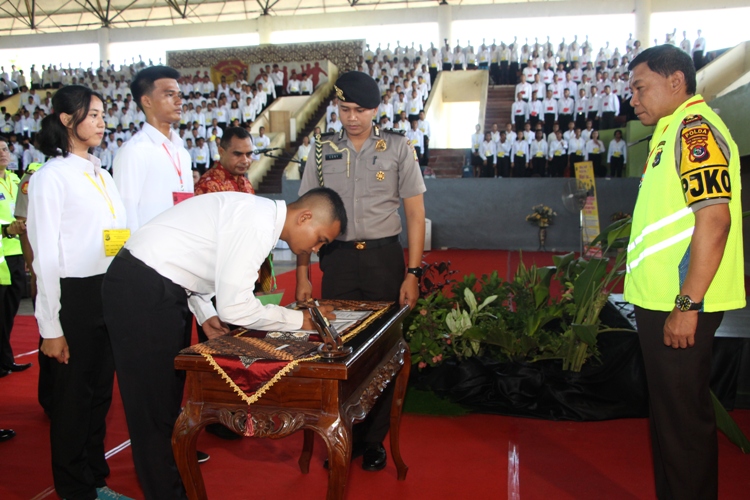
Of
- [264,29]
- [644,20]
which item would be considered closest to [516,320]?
[644,20]

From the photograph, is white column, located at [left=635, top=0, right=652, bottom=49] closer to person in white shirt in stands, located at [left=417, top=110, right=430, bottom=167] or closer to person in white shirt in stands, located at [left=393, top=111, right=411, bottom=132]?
person in white shirt in stands, located at [left=417, top=110, right=430, bottom=167]

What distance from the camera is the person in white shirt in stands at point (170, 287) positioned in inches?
57.2

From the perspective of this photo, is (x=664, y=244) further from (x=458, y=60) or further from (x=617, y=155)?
(x=458, y=60)

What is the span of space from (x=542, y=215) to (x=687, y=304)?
317 inches

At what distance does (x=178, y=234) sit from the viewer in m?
1.49

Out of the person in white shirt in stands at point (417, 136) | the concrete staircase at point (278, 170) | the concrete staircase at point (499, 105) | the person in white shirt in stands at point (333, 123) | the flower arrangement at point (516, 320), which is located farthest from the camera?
the concrete staircase at point (499, 105)

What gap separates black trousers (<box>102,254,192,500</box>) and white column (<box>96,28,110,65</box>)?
2246 centimetres

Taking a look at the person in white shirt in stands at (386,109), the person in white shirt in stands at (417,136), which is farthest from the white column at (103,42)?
the person in white shirt in stands at (417,136)

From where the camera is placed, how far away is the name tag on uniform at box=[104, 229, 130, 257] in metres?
1.87

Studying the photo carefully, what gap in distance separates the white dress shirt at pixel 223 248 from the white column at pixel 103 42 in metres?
22.5

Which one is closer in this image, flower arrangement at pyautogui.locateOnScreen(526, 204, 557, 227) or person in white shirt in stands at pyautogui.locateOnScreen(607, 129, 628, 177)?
flower arrangement at pyautogui.locateOnScreen(526, 204, 557, 227)

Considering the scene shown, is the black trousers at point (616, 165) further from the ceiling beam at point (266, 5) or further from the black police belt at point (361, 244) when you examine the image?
the ceiling beam at point (266, 5)

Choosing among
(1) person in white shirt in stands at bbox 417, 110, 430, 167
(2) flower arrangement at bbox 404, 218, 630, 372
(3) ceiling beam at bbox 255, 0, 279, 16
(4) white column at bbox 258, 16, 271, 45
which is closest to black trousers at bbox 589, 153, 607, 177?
(1) person in white shirt in stands at bbox 417, 110, 430, 167

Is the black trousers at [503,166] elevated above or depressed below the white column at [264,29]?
below
